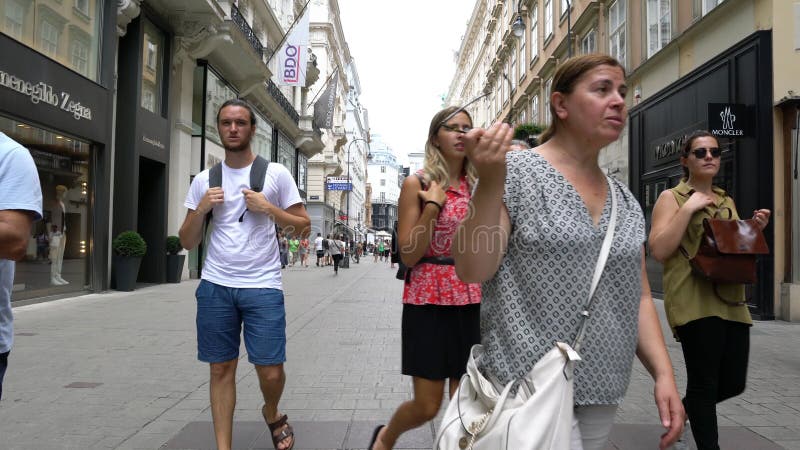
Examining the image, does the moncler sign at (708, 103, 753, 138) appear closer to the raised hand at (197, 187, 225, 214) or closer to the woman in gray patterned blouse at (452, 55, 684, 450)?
the raised hand at (197, 187, 225, 214)

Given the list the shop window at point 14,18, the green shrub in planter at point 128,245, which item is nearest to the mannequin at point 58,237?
the green shrub in planter at point 128,245

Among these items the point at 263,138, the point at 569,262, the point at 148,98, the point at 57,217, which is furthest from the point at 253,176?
the point at 263,138

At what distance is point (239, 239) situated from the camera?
10.7 ft

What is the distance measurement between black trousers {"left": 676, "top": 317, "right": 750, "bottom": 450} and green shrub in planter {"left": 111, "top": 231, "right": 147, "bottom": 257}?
39.4 ft

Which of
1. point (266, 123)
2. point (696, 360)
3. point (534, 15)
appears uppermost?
point (534, 15)

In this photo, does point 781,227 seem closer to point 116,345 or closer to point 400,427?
point 400,427

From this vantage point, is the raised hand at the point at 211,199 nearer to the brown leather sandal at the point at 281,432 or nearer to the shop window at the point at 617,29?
the brown leather sandal at the point at 281,432

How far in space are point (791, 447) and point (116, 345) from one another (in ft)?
21.1

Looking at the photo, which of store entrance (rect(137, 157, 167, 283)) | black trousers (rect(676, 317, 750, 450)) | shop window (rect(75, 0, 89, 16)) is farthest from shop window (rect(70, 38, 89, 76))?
black trousers (rect(676, 317, 750, 450))

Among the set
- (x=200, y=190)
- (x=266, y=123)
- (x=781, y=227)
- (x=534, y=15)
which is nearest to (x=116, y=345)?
(x=200, y=190)

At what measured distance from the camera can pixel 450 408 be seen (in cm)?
A: 156

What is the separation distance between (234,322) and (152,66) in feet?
45.8

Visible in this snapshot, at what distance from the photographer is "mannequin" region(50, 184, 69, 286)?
11133mm

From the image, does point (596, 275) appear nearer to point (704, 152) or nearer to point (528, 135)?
point (704, 152)
